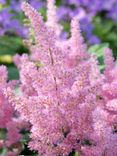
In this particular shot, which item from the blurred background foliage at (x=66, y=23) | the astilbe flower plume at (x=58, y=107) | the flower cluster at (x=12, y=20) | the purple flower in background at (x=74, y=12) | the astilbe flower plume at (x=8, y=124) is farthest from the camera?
the blurred background foliage at (x=66, y=23)

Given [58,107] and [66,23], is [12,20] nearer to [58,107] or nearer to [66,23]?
[66,23]

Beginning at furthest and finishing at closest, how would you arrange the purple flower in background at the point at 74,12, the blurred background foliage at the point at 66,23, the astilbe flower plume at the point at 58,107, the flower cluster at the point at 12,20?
1. the blurred background foliage at the point at 66,23
2. the purple flower in background at the point at 74,12
3. the flower cluster at the point at 12,20
4. the astilbe flower plume at the point at 58,107

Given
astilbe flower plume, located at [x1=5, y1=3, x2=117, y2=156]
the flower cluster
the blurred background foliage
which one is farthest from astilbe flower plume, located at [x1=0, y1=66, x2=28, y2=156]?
the flower cluster

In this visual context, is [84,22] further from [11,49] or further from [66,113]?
[66,113]

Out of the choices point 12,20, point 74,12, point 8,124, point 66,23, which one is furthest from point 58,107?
point 66,23

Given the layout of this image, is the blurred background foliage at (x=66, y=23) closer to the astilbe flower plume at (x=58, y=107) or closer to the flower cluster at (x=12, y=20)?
the flower cluster at (x=12, y=20)

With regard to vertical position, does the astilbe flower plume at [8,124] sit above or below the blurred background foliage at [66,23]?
below

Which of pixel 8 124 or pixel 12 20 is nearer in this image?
pixel 8 124

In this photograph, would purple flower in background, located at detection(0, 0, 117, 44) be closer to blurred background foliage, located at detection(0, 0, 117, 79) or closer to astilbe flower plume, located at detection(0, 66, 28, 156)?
Answer: blurred background foliage, located at detection(0, 0, 117, 79)

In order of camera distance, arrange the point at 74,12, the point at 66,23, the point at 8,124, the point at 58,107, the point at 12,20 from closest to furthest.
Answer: the point at 58,107
the point at 8,124
the point at 12,20
the point at 74,12
the point at 66,23

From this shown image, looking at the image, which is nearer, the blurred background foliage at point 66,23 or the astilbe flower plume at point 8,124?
the astilbe flower plume at point 8,124

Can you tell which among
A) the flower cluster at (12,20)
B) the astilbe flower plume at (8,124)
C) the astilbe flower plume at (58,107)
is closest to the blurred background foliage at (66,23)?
the flower cluster at (12,20)
